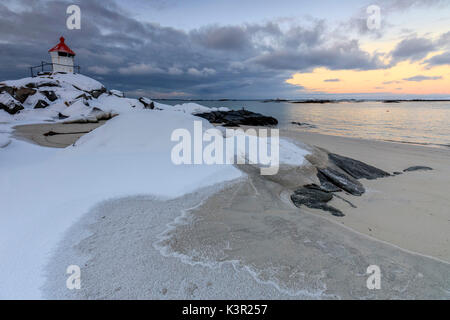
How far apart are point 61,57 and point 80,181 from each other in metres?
44.7

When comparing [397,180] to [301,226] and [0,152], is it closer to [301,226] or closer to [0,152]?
[301,226]

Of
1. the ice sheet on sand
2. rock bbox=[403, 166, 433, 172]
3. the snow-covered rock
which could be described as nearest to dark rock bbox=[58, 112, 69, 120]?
the snow-covered rock

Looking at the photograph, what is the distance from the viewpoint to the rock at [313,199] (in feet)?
15.6

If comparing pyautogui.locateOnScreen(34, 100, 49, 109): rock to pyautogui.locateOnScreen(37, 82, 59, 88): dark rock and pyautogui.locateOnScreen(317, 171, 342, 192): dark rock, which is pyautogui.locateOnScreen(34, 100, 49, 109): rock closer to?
pyautogui.locateOnScreen(37, 82, 59, 88): dark rock

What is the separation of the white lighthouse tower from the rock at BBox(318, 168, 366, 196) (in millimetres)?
45708

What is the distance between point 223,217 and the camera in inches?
134

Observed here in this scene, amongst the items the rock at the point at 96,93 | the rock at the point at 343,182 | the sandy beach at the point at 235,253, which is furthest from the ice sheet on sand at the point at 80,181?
the rock at the point at 96,93

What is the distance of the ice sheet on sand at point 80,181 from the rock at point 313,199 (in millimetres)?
1469

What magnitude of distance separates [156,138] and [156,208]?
260 centimetres

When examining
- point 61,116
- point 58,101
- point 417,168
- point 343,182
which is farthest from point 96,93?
point 417,168

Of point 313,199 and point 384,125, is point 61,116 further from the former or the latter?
point 384,125

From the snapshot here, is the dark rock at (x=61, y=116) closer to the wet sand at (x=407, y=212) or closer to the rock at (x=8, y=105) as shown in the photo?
the rock at (x=8, y=105)

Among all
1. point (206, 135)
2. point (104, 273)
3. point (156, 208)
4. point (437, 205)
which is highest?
point (206, 135)
